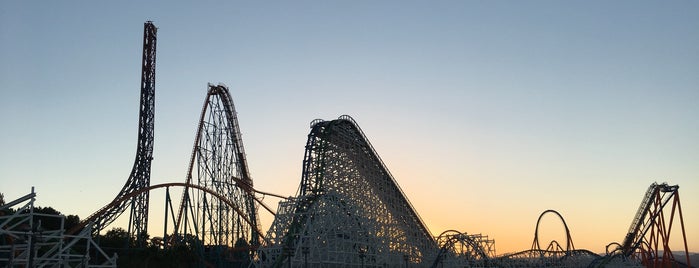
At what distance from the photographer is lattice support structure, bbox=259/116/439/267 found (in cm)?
2766

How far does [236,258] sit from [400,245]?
11.7 metres

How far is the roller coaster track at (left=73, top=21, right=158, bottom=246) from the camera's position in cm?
3384

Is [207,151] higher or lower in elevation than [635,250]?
higher

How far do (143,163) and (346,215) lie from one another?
13.8 metres

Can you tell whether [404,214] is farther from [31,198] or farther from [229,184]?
[31,198]

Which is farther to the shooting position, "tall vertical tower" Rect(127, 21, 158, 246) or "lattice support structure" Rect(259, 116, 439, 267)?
"tall vertical tower" Rect(127, 21, 158, 246)

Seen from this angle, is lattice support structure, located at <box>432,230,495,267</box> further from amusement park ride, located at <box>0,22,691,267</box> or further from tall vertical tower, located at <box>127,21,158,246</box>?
tall vertical tower, located at <box>127,21,158,246</box>

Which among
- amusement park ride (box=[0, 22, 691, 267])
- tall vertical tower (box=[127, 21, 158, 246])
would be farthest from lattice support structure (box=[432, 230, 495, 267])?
tall vertical tower (box=[127, 21, 158, 246])

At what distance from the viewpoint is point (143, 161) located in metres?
36.0

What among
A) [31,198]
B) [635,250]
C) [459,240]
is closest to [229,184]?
[459,240]

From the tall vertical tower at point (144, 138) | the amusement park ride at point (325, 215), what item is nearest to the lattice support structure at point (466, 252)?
the amusement park ride at point (325, 215)

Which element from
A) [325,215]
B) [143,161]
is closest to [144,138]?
[143,161]

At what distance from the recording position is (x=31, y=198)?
21203mm

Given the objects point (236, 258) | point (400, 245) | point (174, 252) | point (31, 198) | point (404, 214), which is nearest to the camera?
point (31, 198)
